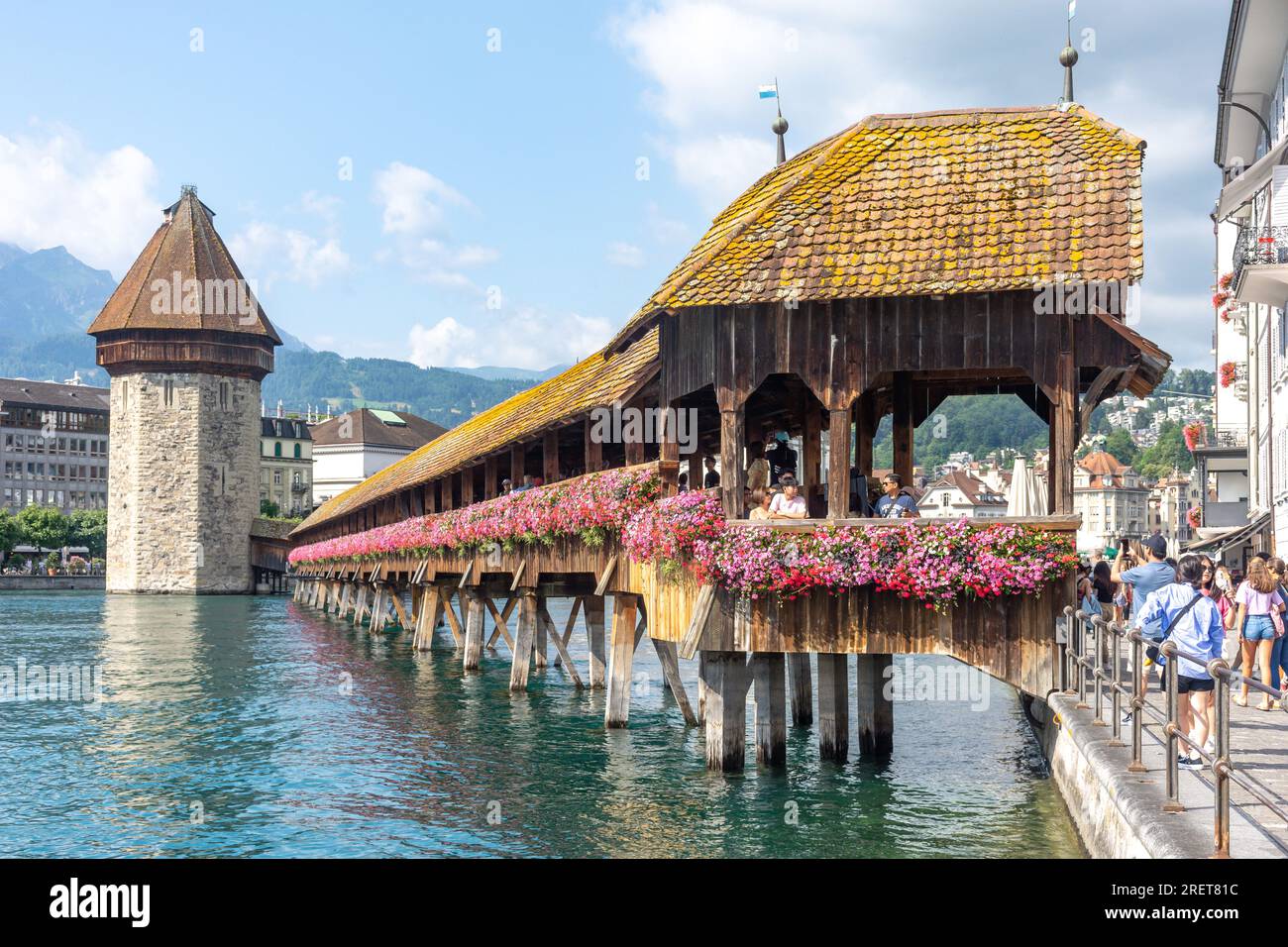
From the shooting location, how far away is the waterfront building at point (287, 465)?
120m

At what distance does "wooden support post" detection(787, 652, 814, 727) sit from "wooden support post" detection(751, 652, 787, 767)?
4.22 metres

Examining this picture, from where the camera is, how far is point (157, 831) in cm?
1280

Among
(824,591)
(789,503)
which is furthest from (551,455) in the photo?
(824,591)

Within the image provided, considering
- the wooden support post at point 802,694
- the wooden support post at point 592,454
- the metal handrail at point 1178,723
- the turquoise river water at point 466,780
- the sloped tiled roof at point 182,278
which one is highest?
the sloped tiled roof at point 182,278

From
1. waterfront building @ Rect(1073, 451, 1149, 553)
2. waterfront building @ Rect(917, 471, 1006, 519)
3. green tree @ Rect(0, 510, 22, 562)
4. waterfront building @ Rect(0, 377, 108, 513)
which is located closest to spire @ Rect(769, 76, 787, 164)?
green tree @ Rect(0, 510, 22, 562)

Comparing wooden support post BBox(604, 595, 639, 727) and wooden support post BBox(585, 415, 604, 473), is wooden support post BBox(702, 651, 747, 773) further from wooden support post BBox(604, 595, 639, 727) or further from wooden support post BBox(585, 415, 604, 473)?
wooden support post BBox(585, 415, 604, 473)

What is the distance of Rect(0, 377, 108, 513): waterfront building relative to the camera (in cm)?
10738

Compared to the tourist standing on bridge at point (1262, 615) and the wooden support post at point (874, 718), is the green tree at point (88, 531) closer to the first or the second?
the wooden support post at point (874, 718)

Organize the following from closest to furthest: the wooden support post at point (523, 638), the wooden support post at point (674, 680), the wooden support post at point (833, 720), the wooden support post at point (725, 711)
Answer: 1. the wooden support post at point (725, 711)
2. the wooden support post at point (833, 720)
3. the wooden support post at point (674, 680)
4. the wooden support post at point (523, 638)

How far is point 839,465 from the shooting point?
39.4 feet

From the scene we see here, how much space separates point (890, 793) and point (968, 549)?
3202 mm

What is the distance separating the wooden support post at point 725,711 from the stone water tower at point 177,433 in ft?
198

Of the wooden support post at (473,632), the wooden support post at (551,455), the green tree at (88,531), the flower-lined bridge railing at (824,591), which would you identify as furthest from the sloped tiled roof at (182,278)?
the flower-lined bridge railing at (824,591)
